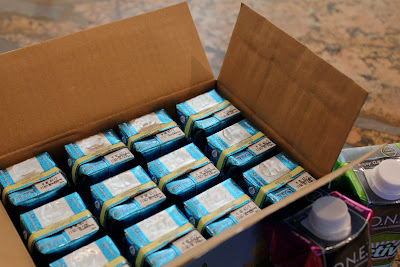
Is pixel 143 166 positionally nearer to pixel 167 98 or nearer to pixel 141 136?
pixel 141 136

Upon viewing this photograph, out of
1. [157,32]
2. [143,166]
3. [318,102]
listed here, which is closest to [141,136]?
[143,166]

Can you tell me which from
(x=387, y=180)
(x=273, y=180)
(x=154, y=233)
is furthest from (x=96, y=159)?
(x=387, y=180)

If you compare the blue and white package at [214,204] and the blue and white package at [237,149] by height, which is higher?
the blue and white package at [237,149]

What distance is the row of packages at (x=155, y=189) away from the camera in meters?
1.02

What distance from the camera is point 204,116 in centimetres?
131

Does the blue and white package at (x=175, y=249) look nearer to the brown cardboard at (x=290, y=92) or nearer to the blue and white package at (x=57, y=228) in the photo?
the blue and white package at (x=57, y=228)

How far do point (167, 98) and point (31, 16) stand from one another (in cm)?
122

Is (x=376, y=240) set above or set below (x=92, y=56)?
below

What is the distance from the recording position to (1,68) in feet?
3.80

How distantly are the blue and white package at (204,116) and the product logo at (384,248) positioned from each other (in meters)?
0.49

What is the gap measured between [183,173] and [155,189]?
0.08 metres

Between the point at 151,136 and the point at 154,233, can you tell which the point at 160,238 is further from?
the point at 151,136

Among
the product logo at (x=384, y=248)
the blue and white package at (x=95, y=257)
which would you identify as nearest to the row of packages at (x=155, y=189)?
the blue and white package at (x=95, y=257)

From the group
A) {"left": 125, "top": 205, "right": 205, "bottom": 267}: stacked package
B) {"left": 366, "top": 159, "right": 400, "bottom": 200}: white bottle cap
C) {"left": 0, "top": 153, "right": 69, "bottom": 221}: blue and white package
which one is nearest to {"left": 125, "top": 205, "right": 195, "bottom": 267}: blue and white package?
{"left": 125, "top": 205, "right": 205, "bottom": 267}: stacked package
